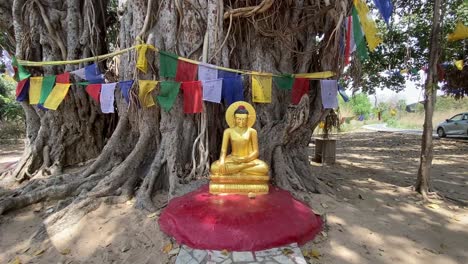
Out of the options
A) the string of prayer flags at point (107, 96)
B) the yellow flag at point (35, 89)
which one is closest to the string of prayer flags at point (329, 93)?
the string of prayer flags at point (107, 96)

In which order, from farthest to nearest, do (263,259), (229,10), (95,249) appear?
(229,10) < (95,249) < (263,259)

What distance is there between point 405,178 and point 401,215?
269 centimetres

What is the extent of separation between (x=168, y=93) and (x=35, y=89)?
301 cm

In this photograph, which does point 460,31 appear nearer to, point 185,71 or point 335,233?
point 335,233

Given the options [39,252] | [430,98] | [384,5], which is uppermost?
[384,5]

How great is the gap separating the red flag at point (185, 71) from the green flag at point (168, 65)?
7 cm

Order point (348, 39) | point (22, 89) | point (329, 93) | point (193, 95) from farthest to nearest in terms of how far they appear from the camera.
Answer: point (22, 89)
point (329, 93)
point (348, 39)
point (193, 95)

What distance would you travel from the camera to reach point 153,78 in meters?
4.89

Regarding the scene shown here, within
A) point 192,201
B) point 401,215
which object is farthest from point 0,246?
point 401,215

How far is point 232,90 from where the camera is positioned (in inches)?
186

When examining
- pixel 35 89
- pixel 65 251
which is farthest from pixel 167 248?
pixel 35 89

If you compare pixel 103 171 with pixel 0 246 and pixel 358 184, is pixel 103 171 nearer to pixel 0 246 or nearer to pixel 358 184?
pixel 0 246

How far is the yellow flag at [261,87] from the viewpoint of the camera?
4.72m

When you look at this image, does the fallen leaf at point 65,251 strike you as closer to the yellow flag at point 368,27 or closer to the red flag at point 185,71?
the red flag at point 185,71
